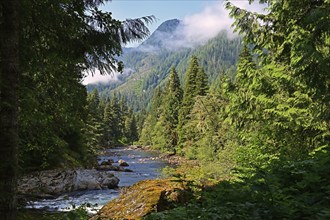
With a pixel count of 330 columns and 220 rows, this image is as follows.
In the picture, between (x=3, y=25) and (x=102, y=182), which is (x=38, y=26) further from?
(x=102, y=182)

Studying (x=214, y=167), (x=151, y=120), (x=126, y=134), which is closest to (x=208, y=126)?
(x=214, y=167)

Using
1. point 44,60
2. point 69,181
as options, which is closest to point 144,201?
point 44,60

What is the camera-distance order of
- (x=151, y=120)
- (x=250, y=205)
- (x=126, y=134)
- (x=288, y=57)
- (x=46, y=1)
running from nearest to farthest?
(x=250, y=205), (x=46, y=1), (x=288, y=57), (x=151, y=120), (x=126, y=134)

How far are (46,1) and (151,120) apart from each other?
219 feet

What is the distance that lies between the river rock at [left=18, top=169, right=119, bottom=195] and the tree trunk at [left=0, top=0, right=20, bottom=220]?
13.7 m

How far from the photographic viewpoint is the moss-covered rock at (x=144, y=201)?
6.91m

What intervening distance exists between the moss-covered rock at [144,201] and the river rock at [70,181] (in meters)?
11.0

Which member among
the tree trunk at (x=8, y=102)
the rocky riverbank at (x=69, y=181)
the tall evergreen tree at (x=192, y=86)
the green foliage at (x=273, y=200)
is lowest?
the rocky riverbank at (x=69, y=181)

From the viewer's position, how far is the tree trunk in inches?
167

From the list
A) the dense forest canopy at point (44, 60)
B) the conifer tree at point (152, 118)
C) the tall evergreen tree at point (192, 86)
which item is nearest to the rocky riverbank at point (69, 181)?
the dense forest canopy at point (44, 60)

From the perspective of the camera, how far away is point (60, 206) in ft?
50.7

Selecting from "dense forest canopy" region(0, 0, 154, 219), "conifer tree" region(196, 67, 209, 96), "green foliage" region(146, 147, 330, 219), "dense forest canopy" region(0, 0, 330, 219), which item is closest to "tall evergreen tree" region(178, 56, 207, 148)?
"conifer tree" region(196, 67, 209, 96)

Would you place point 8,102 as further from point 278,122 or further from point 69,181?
point 69,181

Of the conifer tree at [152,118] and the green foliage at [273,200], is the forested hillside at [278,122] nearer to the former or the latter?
the green foliage at [273,200]
